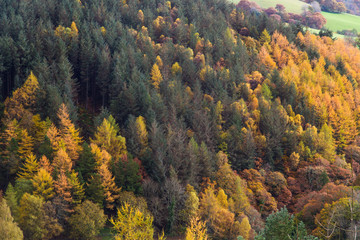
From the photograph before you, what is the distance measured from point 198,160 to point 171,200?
1275 centimetres

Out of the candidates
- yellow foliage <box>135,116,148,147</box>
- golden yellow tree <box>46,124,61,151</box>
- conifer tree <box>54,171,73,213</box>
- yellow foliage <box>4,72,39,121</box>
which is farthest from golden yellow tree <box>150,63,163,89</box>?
conifer tree <box>54,171,73,213</box>

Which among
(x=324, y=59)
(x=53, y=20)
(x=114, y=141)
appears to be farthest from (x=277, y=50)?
(x=114, y=141)

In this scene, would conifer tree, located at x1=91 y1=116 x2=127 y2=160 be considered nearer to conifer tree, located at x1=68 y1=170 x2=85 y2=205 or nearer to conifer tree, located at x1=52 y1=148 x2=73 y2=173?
conifer tree, located at x1=52 y1=148 x2=73 y2=173

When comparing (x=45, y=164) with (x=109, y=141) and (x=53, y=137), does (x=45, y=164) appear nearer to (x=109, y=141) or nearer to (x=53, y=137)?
(x=53, y=137)

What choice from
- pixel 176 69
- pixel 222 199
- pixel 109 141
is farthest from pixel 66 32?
pixel 222 199

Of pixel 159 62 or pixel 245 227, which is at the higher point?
pixel 245 227

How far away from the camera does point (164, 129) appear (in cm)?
9519

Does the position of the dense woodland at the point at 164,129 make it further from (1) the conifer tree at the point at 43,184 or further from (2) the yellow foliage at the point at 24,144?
(2) the yellow foliage at the point at 24,144

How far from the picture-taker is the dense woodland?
68.9 meters

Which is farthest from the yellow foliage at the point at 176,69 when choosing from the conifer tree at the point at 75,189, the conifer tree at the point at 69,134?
the conifer tree at the point at 75,189

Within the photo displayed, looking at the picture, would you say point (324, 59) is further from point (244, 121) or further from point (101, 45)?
point (101, 45)

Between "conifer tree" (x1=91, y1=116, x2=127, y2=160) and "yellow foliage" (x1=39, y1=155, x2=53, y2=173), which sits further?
"conifer tree" (x1=91, y1=116, x2=127, y2=160)

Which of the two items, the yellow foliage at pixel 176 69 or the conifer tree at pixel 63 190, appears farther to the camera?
the yellow foliage at pixel 176 69

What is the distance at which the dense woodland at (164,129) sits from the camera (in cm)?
6894
